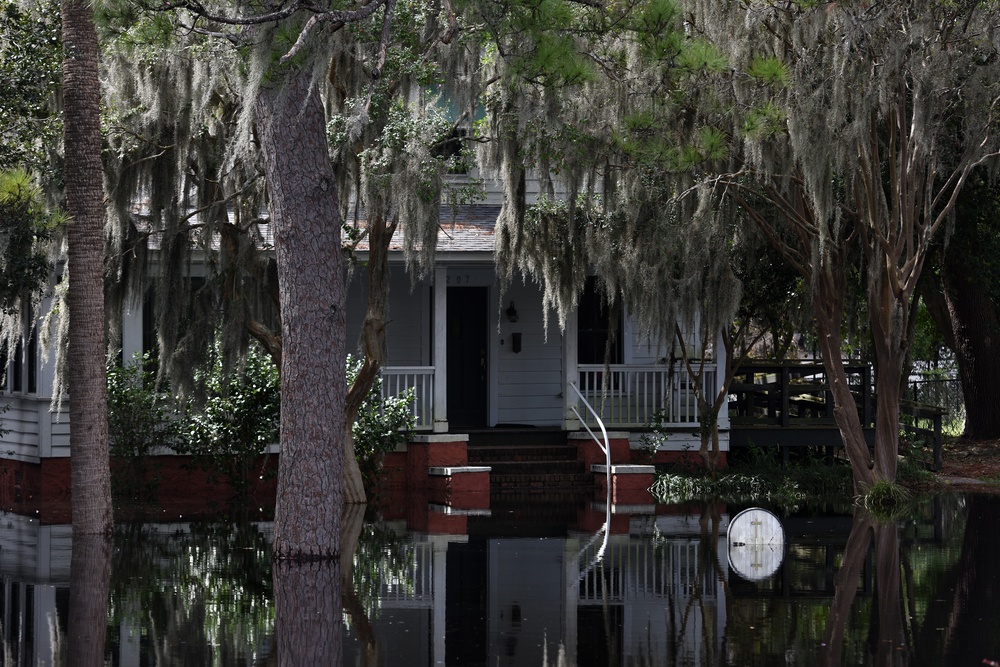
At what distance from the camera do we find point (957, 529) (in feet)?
45.4

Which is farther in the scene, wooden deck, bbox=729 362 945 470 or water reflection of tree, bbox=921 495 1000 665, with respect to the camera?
wooden deck, bbox=729 362 945 470

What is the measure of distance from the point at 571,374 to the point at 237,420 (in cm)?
483

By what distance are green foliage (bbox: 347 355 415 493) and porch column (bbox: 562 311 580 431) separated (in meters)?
2.48

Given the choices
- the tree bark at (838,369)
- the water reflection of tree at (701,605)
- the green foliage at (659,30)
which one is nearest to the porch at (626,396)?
the tree bark at (838,369)

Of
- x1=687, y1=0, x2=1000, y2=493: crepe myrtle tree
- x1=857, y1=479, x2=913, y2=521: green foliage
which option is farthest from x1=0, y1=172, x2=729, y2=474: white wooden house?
x1=687, y1=0, x2=1000, y2=493: crepe myrtle tree

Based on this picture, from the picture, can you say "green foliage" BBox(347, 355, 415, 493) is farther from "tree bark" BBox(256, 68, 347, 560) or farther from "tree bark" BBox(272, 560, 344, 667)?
"tree bark" BBox(256, 68, 347, 560)

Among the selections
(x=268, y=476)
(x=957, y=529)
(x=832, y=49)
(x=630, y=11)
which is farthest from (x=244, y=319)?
(x=957, y=529)

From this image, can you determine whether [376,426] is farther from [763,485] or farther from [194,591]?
[194,591]

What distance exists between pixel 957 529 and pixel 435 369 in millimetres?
7050

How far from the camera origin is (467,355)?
778 inches

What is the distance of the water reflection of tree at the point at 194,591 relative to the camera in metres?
7.90

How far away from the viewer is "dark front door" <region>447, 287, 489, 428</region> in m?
19.6

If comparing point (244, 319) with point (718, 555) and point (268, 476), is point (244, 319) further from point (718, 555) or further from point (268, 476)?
point (718, 555)

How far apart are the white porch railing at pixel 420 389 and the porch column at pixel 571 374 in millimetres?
1988
